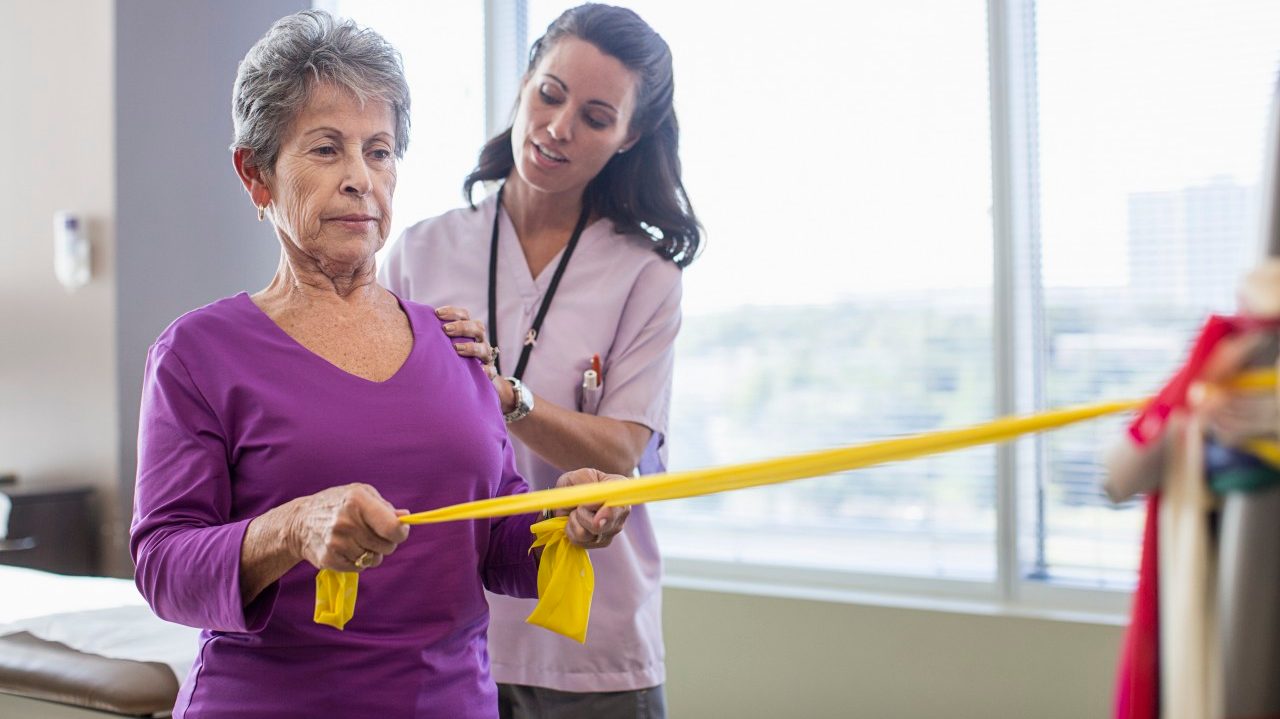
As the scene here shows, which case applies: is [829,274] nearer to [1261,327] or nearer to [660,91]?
[660,91]

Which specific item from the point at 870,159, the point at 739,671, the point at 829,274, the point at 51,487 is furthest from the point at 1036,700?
the point at 51,487

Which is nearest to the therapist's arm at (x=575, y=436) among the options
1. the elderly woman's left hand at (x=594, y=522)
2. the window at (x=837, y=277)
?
the elderly woman's left hand at (x=594, y=522)

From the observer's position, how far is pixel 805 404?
3744 millimetres

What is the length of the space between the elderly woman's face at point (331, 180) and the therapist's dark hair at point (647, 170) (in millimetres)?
739

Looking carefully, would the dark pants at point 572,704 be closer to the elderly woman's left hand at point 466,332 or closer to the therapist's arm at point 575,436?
the therapist's arm at point 575,436

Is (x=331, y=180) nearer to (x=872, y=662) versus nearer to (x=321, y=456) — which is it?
(x=321, y=456)

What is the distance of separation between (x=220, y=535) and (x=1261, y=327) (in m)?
0.97

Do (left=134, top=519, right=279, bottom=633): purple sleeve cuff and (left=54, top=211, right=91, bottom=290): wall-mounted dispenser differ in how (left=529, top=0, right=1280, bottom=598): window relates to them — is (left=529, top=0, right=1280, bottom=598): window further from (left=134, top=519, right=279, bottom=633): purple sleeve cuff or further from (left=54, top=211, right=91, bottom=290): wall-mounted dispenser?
(left=134, top=519, right=279, bottom=633): purple sleeve cuff

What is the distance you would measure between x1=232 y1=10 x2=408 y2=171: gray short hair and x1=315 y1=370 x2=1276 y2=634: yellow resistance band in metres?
0.53

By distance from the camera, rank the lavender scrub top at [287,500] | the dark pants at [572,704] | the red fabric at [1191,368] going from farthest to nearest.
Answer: the dark pants at [572,704], the lavender scrub top at [287,500], the red fabric at [1191,368]

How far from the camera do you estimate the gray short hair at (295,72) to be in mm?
1330

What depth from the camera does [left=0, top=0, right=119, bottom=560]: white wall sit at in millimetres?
4152

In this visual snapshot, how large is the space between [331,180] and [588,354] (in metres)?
0.74

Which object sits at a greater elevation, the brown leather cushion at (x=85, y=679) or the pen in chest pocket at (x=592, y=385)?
the pen in chest pocket at (x=592, y=385)
